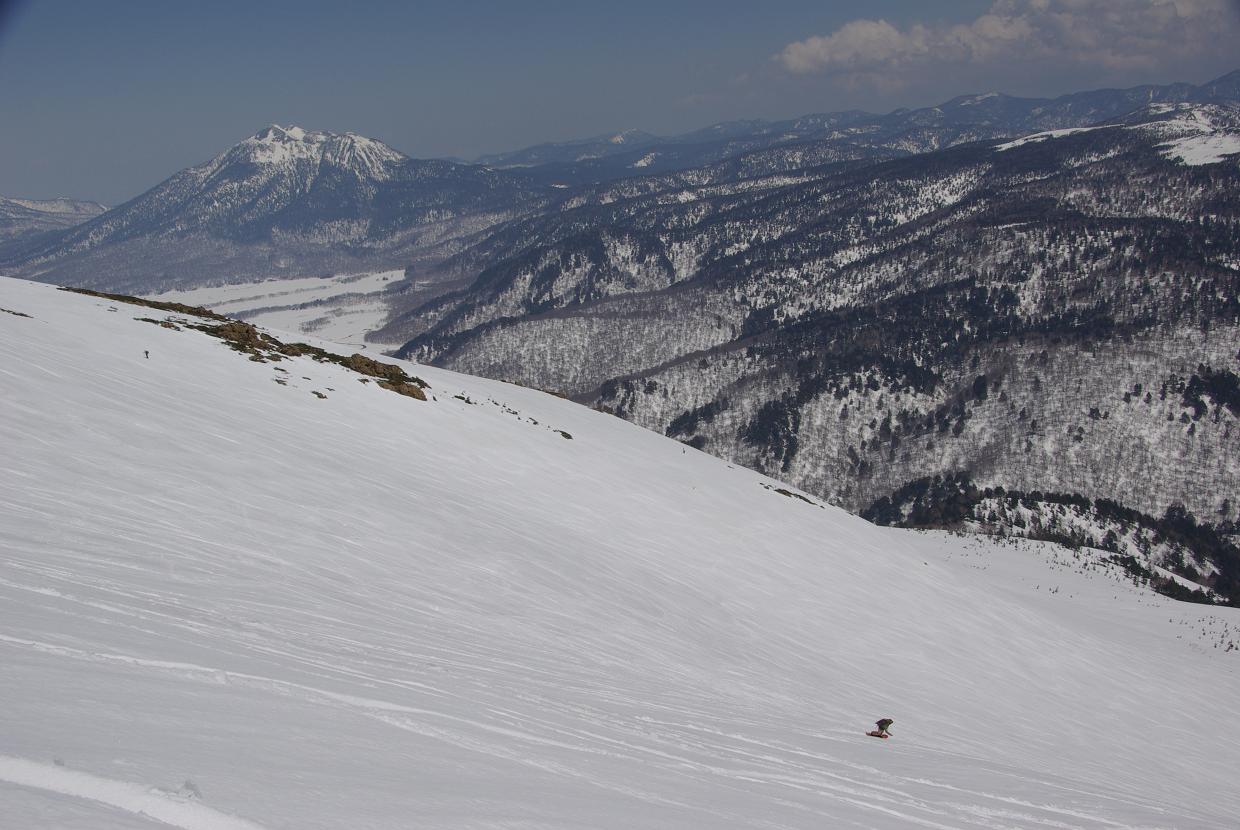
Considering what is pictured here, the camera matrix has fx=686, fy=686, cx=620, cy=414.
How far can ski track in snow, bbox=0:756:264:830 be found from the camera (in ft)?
12.9

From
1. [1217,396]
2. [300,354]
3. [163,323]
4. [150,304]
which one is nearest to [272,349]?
[300,354]

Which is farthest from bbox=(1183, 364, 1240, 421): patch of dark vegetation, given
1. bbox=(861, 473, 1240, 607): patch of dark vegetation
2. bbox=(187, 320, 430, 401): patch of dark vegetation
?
bbox=(187, 320, 430, 401): patch of dark vegetation

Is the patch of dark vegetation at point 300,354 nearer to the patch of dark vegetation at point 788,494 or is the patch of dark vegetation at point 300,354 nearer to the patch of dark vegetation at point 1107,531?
the patch of dark vegetation at point 788,494

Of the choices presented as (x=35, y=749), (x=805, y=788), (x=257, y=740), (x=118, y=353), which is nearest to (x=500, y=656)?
(x=805, y=788)

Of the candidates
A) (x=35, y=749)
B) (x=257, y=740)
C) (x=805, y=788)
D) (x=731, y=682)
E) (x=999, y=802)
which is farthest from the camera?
(x=731, y=682)

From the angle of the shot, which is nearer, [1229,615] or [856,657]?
[856,657]

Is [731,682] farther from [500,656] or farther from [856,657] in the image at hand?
[856,657]

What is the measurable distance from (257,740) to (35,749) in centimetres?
150

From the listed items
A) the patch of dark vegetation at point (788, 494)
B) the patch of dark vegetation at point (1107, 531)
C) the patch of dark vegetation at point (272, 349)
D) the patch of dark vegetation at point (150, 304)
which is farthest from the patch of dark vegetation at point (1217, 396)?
the patch of dark vegetation at point (150, 304)

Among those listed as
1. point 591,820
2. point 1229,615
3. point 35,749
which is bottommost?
point 1229,615

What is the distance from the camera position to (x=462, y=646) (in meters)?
10.9

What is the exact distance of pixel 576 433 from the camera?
3872 centimetres

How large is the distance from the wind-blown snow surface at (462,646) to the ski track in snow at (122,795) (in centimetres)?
2

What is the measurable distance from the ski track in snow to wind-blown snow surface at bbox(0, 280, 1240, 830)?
24mm
